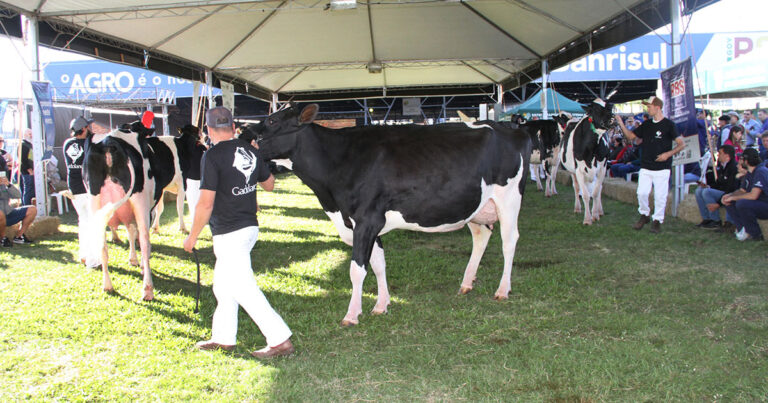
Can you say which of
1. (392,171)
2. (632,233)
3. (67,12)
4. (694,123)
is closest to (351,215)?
(392,171)

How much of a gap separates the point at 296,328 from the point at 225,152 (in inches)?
70.5

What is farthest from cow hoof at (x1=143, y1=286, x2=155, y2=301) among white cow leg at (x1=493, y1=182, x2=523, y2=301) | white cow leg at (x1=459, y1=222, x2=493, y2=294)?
white cow leg at (x1=493, y1=182, x2=523, y2=301)

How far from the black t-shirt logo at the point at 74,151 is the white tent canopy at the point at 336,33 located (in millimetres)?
3391

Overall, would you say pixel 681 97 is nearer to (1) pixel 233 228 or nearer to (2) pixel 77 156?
(1) pixel 233 228

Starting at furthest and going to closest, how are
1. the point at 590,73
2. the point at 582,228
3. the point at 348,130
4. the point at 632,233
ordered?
the point at 590,73 → the point at 582,228 → the point at 632,233 → the point at 348,130

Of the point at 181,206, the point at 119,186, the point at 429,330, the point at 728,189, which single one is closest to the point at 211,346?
the point at 429,330

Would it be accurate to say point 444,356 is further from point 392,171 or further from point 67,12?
point 67,12

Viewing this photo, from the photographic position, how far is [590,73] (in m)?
27.4

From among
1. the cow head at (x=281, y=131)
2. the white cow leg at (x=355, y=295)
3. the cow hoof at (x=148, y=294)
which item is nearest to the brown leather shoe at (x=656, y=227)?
the white cow leg at (x=355, y=295)

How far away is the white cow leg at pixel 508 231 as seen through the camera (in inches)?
235

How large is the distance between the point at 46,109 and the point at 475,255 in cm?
823

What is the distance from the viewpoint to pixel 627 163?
56.4 ft

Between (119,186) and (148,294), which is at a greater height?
(119,186)

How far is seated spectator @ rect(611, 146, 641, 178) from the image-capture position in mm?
16128
